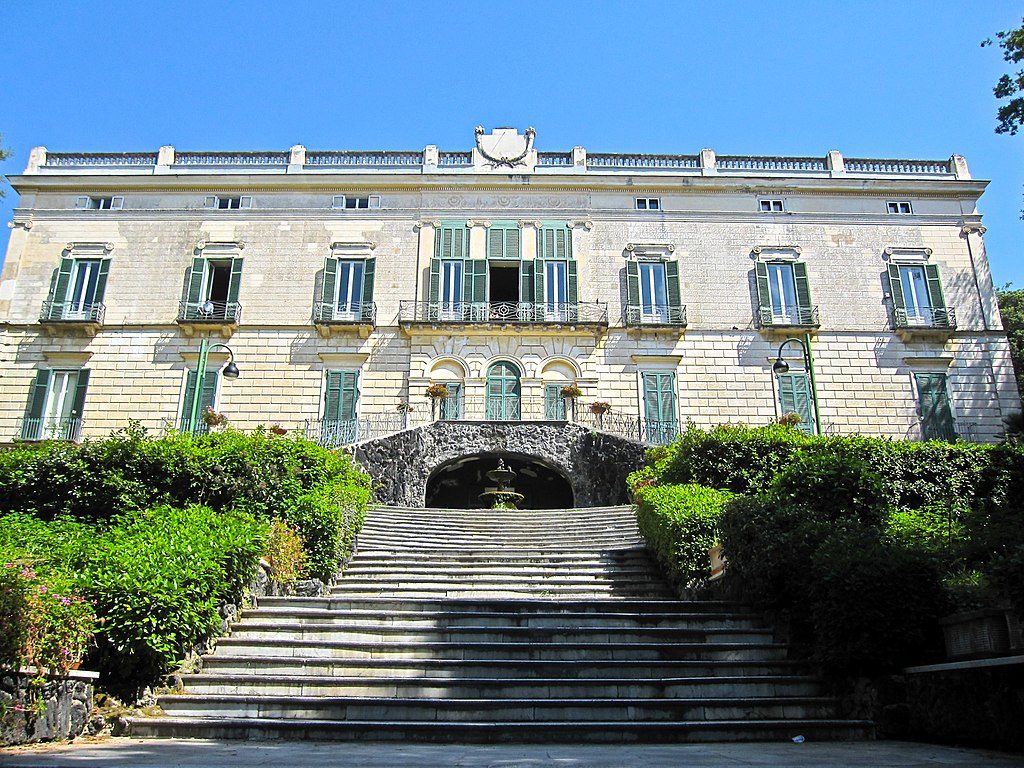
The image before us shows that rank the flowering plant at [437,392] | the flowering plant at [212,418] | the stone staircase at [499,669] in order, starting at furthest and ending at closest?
the flowering plant at [437,392]
the flowering plant at [212,418]
the stone staircase at [499,669]

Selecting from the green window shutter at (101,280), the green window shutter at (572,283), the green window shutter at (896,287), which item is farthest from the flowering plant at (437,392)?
the green window shutter at (896,287)

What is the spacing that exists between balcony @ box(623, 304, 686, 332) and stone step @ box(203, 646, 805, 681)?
679 inches

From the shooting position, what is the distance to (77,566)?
848 cm

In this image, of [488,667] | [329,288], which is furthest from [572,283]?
[488,667]

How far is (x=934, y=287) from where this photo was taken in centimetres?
2617

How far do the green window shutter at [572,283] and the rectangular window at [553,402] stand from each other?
9.25 feet

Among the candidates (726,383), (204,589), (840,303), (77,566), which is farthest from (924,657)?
(840,303)

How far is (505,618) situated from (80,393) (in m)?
19.9

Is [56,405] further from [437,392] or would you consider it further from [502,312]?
[502,312]

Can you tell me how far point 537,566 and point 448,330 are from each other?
13.3 m

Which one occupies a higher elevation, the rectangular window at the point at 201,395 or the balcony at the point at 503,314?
the balcony at the point at 503,314

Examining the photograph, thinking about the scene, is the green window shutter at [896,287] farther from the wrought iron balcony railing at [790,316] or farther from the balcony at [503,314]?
the balcony at [503,314]

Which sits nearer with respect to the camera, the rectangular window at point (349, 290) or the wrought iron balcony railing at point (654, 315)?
the wrought iron balcony railing at point (654, 315)

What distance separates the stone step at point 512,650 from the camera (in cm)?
883
